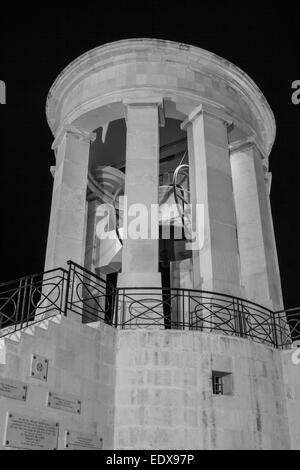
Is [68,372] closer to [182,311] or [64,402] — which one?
[64,402]

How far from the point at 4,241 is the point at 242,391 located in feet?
95.3

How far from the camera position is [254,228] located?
1894cm

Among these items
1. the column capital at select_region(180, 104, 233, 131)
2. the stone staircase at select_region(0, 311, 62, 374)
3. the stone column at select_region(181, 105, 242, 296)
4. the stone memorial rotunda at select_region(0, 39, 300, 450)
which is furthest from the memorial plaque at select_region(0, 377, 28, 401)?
the column capital at select_region(180, 104, 233, 131)

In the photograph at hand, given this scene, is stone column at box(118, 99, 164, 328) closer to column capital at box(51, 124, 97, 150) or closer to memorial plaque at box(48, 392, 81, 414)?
column capital at box(51, 124, 97, 150)

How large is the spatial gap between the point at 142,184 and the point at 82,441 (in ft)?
28.6

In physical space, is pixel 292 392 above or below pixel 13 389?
above

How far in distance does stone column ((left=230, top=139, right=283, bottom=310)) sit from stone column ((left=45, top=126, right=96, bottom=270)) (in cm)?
576

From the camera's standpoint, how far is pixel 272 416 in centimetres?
1216

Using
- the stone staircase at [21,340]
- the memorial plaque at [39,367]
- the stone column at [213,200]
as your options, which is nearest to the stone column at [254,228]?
the stone column at [213,200]

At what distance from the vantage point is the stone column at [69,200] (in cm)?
1772

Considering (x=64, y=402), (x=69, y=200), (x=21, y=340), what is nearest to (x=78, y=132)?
(x=69, y=200)

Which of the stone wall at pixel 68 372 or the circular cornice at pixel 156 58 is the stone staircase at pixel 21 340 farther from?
the circular cornice at pixel 156 58
